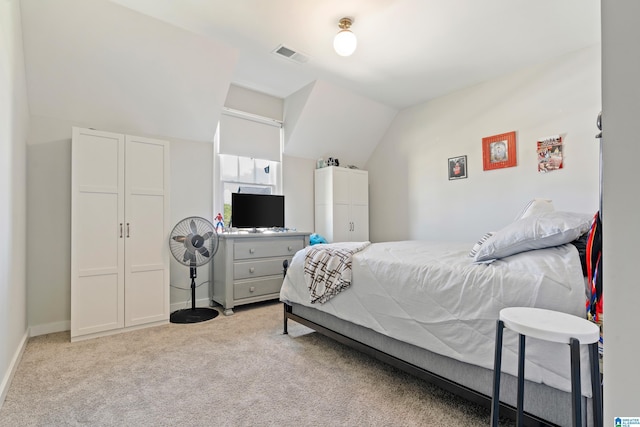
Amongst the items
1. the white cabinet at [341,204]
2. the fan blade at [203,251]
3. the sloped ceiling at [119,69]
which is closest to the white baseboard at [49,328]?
the fan blade at [203,251]

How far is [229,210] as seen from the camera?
13.4 ft

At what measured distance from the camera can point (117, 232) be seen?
2.88m

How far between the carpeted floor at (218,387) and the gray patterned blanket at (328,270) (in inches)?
19.1

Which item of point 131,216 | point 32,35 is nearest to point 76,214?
point 131,216

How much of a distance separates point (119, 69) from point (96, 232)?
5.16 ft

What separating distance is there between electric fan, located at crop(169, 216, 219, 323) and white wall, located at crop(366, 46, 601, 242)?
2.98 metres

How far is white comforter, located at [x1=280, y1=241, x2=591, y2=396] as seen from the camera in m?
1.25

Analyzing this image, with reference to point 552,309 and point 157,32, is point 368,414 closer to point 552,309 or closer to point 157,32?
point 552,309

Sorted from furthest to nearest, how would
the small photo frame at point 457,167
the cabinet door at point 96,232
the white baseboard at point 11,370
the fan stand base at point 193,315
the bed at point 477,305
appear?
the small photo frame at point 457,167
the fan stand base at point 193,315
the cabinet door at point 96,232
the white baseboard at point 11,370
the bed at point 477,305

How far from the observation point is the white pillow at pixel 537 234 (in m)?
1.45

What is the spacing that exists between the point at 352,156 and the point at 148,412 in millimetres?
4436

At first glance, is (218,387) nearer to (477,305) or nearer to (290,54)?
(477,305)

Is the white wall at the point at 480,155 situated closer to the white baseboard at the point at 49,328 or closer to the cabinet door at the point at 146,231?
the cabinet door at the point at 146,231

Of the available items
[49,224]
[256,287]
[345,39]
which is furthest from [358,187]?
[49,224]
